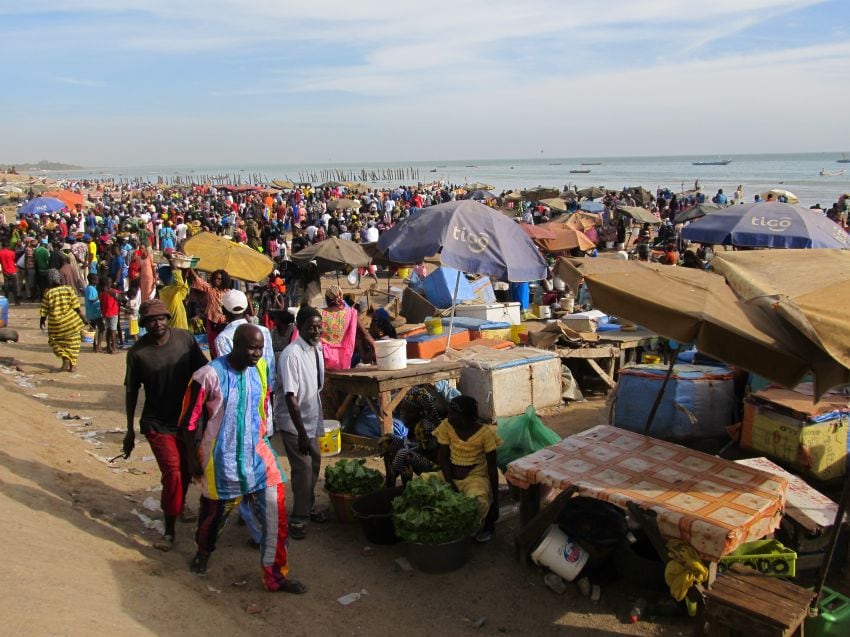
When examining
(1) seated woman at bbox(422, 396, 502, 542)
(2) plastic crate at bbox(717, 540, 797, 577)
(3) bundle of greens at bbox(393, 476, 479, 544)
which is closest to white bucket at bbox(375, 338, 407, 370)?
(1) seated woman at bbox(422, 396, 502, 542)

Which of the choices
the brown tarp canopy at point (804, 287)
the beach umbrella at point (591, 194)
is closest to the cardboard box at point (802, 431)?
the brown tarp canopy at point (804, 287)

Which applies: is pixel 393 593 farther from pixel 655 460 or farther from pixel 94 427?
pixel 94 427

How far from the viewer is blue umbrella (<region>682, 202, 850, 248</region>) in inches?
310

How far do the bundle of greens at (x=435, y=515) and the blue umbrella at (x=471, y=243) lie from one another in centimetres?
265

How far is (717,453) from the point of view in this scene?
5.91 m

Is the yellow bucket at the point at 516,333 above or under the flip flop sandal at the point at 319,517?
above

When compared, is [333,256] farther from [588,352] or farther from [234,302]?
[234,302]

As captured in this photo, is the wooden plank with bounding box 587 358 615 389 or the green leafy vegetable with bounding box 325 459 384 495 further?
the wooden plank with bounding box 587 358 615 389

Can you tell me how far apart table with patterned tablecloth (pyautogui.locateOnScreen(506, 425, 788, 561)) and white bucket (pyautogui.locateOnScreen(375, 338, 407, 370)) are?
7.88ft

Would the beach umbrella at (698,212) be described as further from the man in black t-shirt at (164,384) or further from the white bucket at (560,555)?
the man in black t-shirt at (164,384)

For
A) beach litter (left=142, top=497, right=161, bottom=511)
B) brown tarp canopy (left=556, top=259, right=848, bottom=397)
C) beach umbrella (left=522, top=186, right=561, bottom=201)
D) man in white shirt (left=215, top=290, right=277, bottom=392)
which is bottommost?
beach litter (left=142, top=497, right=161, bottom=511)

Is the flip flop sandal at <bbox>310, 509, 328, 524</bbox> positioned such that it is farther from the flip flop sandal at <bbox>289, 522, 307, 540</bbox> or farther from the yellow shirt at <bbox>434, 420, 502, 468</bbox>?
the yellow shirt at <bbox>434, 420, 502, 468</bbox>

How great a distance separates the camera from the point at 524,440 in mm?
6008

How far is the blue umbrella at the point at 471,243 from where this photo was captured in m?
6.75
